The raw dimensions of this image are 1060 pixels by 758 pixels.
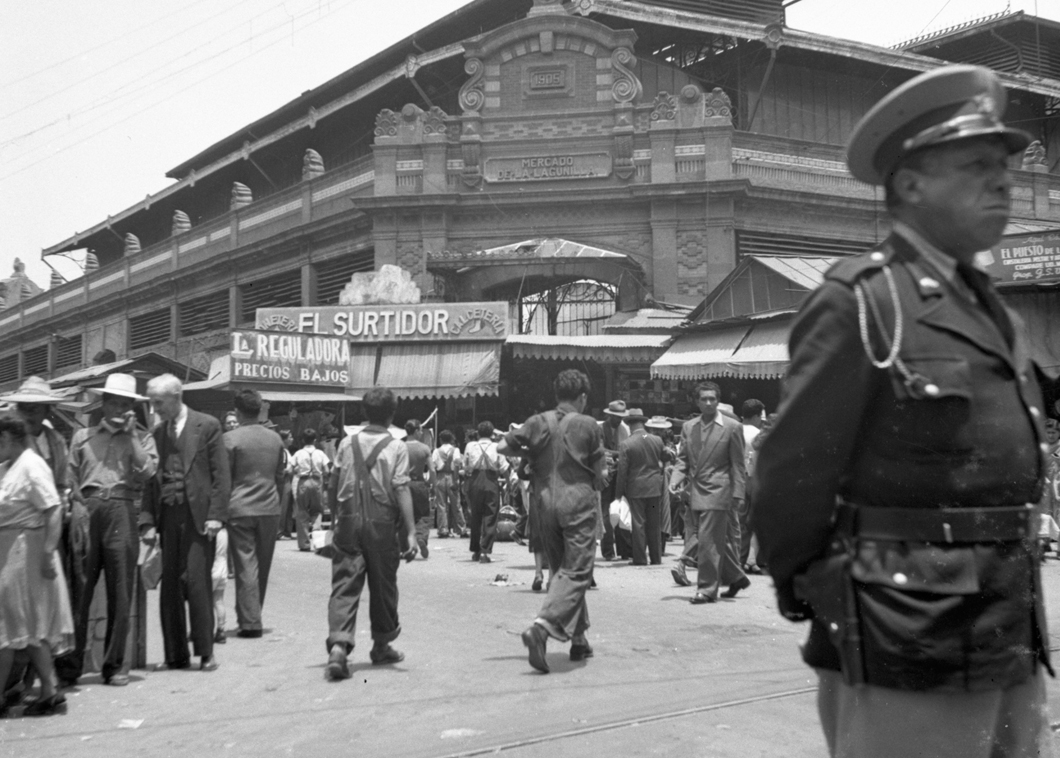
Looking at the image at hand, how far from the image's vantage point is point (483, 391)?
2166 centimetres

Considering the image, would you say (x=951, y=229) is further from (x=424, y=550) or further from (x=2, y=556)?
(x=424, y=550)

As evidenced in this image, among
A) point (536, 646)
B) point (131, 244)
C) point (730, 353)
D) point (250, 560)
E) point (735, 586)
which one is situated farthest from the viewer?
point (131, 244)

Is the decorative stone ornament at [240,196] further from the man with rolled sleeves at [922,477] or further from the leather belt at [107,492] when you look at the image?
the man with rolled sleeves at [922,477]

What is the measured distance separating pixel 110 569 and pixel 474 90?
68.1 ft

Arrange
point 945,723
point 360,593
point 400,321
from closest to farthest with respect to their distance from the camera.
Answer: point 945,723, point 360,593, point 400,321

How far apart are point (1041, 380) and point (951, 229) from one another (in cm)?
47

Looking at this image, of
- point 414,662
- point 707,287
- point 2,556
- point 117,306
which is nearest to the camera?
point 2,556

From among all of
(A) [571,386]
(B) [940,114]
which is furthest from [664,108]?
(B) [940,114]

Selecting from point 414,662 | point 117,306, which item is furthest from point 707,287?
point 117,306

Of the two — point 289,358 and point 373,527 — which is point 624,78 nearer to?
point 289,358

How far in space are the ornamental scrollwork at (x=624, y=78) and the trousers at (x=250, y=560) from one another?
18.3m

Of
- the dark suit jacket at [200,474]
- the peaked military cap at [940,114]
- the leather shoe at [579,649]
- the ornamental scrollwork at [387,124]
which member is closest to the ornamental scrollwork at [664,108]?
the ornamental scrollwork at [387,124]

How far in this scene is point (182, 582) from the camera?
7035 millimetres

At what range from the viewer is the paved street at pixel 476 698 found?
5.15 metres
